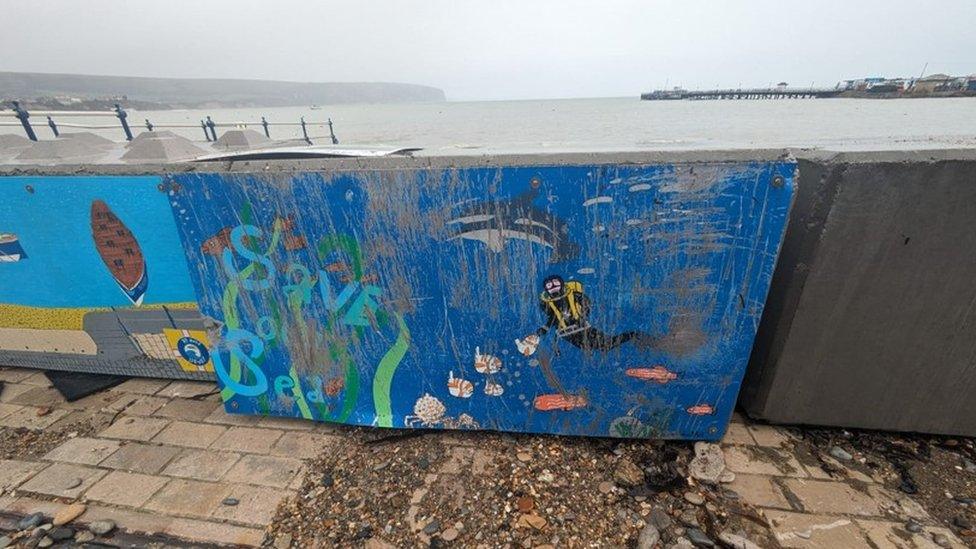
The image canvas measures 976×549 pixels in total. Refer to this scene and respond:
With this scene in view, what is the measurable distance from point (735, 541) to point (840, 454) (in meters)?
1.06

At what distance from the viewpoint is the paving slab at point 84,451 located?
8.51ft

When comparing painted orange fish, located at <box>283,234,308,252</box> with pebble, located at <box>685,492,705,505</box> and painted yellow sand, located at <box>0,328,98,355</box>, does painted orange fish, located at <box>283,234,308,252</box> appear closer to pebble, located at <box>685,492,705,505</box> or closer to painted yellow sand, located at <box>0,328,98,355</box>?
painted yellow sand, located at <box>0,328,98,355</box>

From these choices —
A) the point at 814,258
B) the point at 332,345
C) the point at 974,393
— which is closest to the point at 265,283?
the point at 332,345

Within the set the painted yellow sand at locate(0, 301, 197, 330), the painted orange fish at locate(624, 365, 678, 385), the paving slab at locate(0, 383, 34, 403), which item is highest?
the painted yellow sand at locate(0, 301, 197, 330)

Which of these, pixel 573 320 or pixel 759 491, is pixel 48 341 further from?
pixel 759 491

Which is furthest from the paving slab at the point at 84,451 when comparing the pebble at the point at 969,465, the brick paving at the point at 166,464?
the pebble at the point at 969,465

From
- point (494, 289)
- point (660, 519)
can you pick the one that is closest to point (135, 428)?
point (494, 289)

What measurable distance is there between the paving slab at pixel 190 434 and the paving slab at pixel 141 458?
2.5 inches

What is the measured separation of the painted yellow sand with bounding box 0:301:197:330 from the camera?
3177 millimetres

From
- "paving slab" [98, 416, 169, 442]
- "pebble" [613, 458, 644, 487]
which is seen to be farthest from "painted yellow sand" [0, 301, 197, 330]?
A: "pebble" [613, 458, 644, 487]

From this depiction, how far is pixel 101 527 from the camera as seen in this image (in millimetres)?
2096

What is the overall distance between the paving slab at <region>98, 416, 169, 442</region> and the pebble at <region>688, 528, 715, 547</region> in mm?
3339

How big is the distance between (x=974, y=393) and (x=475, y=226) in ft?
9.90

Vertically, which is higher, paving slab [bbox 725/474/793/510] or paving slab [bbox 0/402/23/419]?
paving slab [bbox 0/402/23/419]
